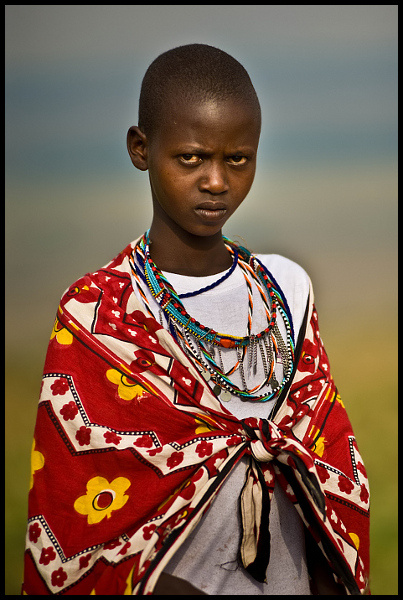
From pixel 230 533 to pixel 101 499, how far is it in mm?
343

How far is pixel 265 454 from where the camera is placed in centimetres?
191

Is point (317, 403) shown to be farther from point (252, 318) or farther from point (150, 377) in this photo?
point (150, 377)

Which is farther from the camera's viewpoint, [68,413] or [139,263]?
[139,263]

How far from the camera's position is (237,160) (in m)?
1.99

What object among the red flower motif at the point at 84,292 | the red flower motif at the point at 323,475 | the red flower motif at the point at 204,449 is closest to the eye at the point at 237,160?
the red flower motif at the point at 84,292

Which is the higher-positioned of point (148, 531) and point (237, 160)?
point (237, 160)

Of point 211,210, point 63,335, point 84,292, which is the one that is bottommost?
point 63,335

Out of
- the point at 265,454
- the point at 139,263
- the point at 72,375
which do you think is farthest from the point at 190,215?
the point at 265,454

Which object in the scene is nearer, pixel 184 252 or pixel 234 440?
pixel 234 440

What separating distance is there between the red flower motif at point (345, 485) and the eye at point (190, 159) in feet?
2.97

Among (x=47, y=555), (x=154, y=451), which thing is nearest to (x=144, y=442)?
(x=154, y=451)

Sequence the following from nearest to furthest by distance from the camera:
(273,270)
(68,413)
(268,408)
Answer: (68,413) → (268,408) → (273,270)

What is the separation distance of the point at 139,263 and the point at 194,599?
2.93 feet

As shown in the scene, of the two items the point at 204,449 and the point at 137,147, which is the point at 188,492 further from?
the point at 137,147
